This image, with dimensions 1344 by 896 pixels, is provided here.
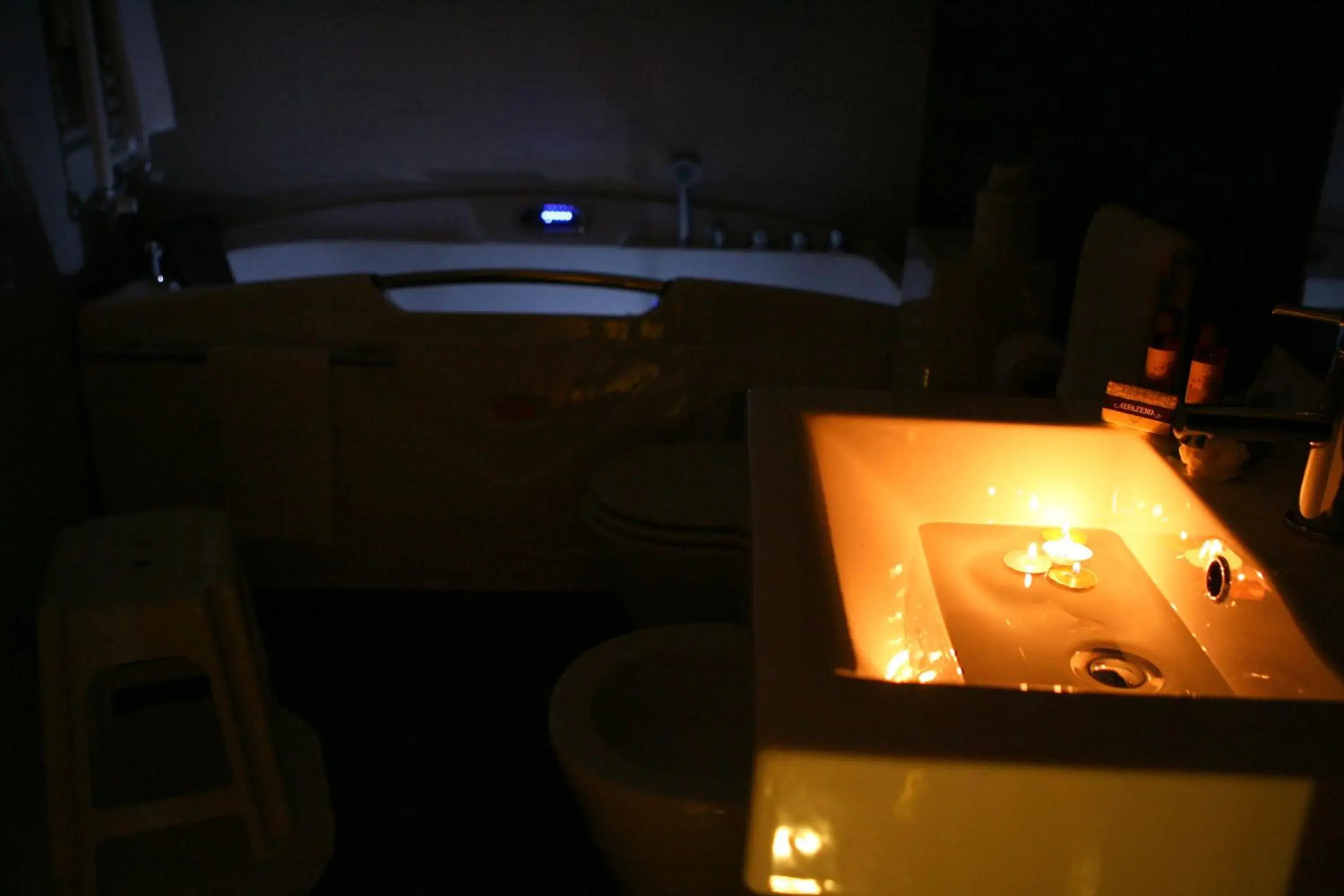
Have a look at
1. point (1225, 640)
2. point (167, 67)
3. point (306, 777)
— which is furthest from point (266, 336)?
point (1225, 640)

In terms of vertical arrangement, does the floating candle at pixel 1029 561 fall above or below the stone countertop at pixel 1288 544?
below

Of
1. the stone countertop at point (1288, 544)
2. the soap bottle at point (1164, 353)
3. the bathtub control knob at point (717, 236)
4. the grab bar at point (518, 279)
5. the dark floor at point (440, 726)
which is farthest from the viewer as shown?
the bathtub control knob at point (717, 236)

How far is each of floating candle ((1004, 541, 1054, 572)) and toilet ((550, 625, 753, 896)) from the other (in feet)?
0.90

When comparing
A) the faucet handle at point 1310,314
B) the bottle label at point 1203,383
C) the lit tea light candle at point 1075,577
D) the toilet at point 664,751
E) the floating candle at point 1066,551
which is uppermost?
the faucet handle at point 1310,314

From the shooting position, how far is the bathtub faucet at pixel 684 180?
9.63ft

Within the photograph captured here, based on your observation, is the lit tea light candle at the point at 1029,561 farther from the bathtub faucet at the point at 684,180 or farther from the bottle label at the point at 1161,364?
the bathtub faucet at the point at 684,180

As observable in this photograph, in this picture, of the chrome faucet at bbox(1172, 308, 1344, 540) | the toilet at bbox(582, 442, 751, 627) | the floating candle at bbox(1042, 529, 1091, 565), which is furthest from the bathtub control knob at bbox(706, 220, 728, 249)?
the chrome faucet at bbox(1172, 308, 1344, 540)

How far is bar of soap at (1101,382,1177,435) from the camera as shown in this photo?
41.3 inches

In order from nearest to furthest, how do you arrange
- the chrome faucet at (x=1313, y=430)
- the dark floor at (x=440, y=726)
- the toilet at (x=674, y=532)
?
the chrome faucet at (x=1313, y=430)
the dark floor at (x=440, y=726)
the toilet at (x=674, y=532)

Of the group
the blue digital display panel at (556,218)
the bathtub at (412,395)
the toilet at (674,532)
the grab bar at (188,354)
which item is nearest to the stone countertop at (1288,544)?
the toilet at (674,532)

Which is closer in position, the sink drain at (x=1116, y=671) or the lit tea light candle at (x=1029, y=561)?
the sink drain at (x=1116, y=671)

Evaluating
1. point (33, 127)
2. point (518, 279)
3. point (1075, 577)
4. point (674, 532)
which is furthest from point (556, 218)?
point (1075, 577)

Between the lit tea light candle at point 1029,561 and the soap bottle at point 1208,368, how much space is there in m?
0.21

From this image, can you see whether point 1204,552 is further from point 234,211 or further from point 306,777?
point 234,211
